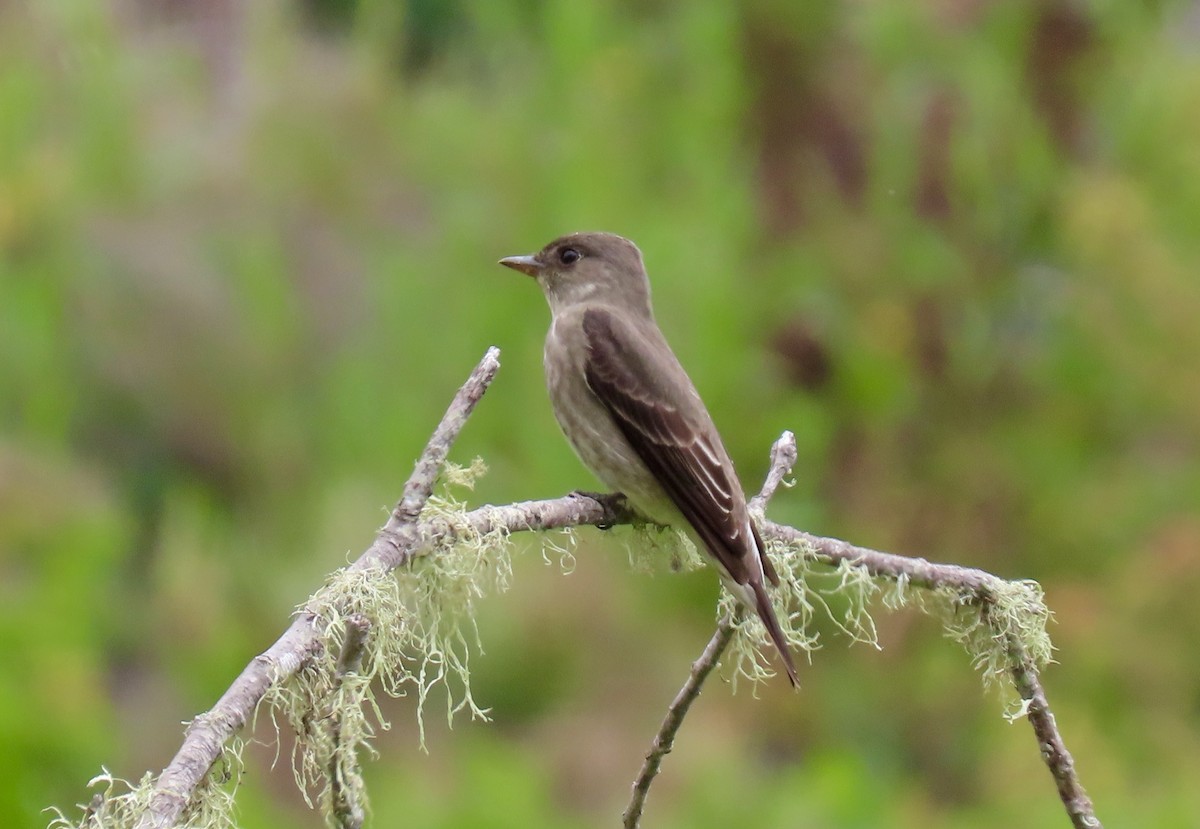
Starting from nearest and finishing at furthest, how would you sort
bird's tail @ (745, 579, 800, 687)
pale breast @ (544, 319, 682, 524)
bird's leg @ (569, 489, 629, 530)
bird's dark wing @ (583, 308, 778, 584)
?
bird's tail @ (745, 579, 800, 687) → bird's dark wing @ (583, 308, 778, 584) → bird's leg @ (569, 489, 629, 530) → pale breast @ (544, 319, 682, 524)

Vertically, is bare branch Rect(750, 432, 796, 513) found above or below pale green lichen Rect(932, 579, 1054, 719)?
above

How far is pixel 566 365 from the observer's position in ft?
11.6

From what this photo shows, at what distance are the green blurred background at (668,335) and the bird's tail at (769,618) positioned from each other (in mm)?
2372

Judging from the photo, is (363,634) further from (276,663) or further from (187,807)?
(187,807)

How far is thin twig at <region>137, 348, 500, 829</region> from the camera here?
4.60 ft

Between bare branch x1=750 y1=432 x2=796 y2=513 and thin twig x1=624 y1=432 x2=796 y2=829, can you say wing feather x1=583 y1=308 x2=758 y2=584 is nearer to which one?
bare branch x1=750 y1=432 x2=796 y2=513

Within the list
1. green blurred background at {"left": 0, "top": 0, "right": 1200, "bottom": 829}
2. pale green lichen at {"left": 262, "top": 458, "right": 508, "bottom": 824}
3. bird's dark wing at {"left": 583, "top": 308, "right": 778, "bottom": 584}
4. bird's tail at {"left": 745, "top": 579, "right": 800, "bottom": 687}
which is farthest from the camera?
green blurred background at {"left": 0, "top": 0, "right": 1200, "bottom": 829}

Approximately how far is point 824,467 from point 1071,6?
256 centimetres

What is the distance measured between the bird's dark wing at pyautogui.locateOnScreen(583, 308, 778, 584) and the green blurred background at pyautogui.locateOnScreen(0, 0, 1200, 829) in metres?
1.84

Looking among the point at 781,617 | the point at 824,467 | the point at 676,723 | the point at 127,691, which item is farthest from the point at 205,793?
the point at 824,467

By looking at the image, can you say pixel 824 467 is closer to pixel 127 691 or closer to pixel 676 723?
pixel 127 691

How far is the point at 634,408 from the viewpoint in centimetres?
340

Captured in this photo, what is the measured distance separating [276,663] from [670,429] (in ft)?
5.86

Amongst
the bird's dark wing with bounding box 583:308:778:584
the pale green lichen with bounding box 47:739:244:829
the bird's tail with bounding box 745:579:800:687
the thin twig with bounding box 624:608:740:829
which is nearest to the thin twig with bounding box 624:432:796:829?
the thin twig with bounding box 624:608:740:829
